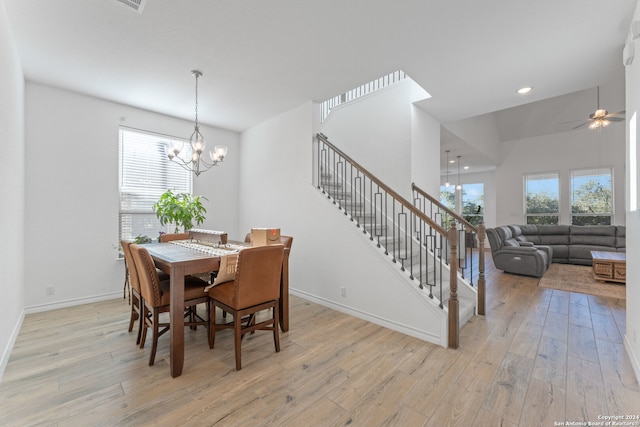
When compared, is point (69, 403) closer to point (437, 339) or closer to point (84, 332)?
point (84, 332)

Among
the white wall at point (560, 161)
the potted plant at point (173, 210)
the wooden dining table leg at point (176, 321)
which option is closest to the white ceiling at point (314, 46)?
the potted plant at point (173, 210)

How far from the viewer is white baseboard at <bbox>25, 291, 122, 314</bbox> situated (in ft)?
10.7

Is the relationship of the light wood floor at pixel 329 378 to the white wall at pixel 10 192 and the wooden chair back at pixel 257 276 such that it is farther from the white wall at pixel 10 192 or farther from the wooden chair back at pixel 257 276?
the wooden chair back at pixel 257 276

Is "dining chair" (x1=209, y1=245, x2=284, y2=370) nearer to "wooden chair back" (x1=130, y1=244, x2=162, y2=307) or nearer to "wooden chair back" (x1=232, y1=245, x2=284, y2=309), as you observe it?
"wooden chair back" (x1=232, y1=245, x2=284, y2=309)

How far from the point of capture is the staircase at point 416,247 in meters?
2.51

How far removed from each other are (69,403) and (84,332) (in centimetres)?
131

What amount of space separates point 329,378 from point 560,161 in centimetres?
937

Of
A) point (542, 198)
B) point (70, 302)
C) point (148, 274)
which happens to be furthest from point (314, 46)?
point (542, 198)

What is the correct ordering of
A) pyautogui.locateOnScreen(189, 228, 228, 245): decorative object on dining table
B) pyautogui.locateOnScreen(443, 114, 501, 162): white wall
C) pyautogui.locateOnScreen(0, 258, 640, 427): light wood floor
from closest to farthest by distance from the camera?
pyautogui.locateOnScreen(0, 258, 640, 427): light wood floor < pyautogui.locateOnScreen(189, 228, 228, 245): decorative object on dining table < pyautogui.locateOnScreen(443, 114, 501, 162): white wall

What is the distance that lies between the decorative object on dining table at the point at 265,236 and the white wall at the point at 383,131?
232 centimetres

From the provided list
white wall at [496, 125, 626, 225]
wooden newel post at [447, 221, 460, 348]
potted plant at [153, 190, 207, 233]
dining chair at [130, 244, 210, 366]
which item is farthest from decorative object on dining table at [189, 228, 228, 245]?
white wall at [496, 125, 626, 225]

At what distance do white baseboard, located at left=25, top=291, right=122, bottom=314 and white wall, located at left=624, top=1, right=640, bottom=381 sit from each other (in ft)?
18.9

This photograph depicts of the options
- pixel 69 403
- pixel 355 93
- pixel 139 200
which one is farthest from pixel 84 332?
pixel 355 93

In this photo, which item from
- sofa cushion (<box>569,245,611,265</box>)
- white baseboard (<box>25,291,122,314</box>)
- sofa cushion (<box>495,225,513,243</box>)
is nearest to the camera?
white baseboard (<box>25,291,122,314</box>)
